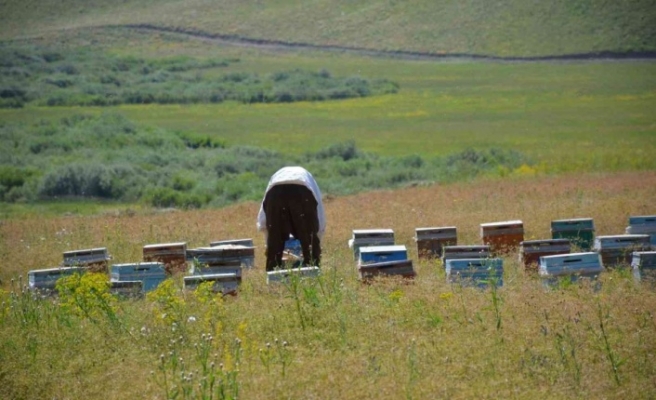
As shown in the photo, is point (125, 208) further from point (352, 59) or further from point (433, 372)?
point (352, 59)

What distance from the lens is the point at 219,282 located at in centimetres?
1282

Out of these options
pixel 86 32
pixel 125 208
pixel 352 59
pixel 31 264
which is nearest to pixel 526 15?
pixel 352 59

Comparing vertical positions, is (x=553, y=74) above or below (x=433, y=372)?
above

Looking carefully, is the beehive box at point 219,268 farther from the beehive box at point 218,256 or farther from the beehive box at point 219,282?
the beehive box at point 219,282

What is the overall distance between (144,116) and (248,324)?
47.5m

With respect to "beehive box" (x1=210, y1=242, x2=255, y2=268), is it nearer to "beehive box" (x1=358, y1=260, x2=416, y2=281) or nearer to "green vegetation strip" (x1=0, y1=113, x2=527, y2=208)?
"beehive box" (x1=358, y1=260, x2=416, y2=281)

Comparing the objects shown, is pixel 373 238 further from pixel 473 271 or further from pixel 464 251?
pixel 473 271

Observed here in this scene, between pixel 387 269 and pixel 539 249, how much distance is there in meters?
2.52

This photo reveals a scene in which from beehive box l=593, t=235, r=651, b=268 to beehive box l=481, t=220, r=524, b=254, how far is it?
252 centimetres

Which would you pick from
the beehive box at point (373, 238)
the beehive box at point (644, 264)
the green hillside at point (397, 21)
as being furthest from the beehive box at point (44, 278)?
the green hillside at point (397, 21)

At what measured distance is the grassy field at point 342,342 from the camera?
9.64m

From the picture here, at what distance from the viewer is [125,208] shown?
103 ft

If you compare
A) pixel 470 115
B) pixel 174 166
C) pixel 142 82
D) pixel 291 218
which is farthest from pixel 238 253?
pixel 142 82

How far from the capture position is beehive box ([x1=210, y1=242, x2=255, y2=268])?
14.5 metres
